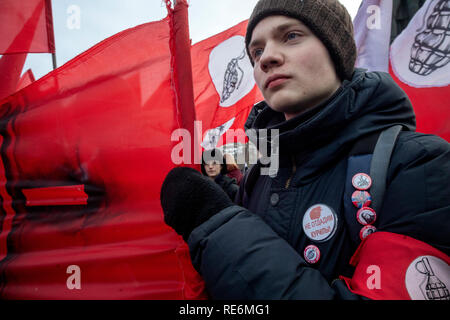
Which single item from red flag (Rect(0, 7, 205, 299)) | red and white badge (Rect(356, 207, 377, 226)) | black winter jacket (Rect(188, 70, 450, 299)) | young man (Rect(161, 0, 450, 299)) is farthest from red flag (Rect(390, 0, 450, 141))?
red flag (Rect(0, 7, 205, 299))

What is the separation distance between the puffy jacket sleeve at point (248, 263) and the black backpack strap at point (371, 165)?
0.67ft

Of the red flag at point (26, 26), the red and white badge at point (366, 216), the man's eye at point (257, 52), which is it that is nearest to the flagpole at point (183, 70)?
the man's eye at point (257, 52)

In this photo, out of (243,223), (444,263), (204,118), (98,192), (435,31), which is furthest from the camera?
(204,118)

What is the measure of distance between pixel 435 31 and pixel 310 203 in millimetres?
2539

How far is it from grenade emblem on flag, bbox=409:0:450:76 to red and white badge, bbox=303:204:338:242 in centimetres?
239

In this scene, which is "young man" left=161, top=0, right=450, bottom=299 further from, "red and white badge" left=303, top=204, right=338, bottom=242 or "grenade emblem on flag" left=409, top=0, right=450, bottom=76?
"grenade emblem on flag" left=409, top=0, right=450, bottom=76

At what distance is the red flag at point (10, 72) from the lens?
1.87m

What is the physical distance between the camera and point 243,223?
85cm

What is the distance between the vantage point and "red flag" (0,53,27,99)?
1.87 m

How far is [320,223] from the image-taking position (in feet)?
2.78

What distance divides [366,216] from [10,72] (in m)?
2.46

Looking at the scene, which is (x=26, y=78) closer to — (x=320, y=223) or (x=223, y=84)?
(x=223, y=84)
